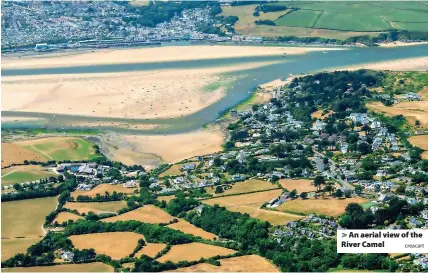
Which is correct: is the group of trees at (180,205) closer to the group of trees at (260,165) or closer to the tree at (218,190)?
the tree at (218,190)

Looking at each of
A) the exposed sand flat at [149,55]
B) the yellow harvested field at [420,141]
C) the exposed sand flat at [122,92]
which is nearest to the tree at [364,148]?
the yellow harvested field at [420,141]

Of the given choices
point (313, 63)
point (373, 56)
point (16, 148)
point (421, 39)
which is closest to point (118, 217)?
point (16, 148)

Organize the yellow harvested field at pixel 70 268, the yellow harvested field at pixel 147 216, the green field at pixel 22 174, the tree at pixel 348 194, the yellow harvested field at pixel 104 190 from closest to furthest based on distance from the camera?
the yellow harvested field at pixel 70 268, the yellow harvested field at pixel 147 216, the tree at pixel 348 194, the yellow harvested field at pixel 104 190, the green field at pixel 22 174

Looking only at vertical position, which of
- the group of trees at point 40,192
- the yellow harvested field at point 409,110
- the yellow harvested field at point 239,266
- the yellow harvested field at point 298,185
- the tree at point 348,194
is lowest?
the group of trees at point 40,192

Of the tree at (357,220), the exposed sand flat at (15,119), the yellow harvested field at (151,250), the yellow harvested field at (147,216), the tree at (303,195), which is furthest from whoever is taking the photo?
the exposed sand flat at (15,119)

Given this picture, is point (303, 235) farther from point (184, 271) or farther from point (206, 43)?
point (206, 43)

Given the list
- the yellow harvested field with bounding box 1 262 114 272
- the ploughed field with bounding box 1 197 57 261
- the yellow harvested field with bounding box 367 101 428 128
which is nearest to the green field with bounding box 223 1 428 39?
the yellow harvested field with bounding box 367 101 428 128
